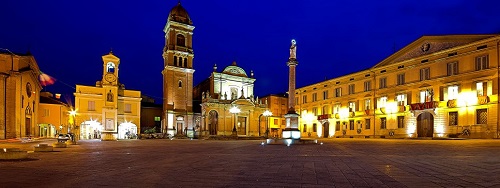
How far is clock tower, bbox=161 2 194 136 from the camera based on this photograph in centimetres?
5475

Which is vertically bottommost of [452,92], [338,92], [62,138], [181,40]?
[62,138]

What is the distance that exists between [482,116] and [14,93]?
43782 millimetres

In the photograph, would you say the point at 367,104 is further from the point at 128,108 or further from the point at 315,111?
the point at 128,108

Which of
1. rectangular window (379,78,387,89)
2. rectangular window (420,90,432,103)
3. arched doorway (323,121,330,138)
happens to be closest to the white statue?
rectangular window (420,90,432,103)

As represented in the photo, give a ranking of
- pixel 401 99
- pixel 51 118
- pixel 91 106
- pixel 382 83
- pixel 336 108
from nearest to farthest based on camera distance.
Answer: pixel 401 99, pixel 382 83, pixel 91 106, pixel 51 118, pixel 336 108

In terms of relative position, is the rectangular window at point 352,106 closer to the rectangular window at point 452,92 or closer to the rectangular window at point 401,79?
the rectangular window at point 401,79

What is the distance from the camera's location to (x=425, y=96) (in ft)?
128

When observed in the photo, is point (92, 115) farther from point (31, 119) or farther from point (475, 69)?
point (475, 69)

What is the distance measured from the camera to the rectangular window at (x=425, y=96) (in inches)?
1510

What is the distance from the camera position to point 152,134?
50.3 m

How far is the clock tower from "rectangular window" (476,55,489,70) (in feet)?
129

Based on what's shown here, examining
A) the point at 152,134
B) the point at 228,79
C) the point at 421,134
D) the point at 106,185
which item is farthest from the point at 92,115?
the point at 106,185

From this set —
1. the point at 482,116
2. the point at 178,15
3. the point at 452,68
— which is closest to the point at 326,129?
the point at 452,68

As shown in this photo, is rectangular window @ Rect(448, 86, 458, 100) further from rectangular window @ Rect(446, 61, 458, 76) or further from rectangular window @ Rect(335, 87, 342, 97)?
rectangular window @ Rect(335, 87, 342, 97)
